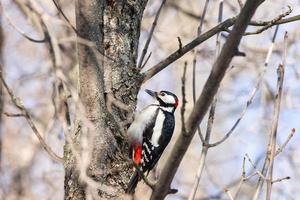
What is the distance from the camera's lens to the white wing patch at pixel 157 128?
14.2ft

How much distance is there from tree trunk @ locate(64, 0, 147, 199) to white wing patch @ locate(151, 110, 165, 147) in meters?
0.92

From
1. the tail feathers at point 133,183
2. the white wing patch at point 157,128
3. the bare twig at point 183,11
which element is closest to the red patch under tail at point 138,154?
the white wing patch at point 157,128

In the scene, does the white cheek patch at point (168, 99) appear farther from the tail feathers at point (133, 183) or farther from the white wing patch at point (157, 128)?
the tail feathers at point (133, 183)

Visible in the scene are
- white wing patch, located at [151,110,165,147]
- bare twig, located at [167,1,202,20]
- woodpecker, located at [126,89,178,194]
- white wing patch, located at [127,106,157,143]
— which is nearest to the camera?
white wing patch, located at [127,106,157,143]

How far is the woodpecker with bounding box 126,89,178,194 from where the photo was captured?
4031mm

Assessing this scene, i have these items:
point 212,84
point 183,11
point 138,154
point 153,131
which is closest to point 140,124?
point 138,154

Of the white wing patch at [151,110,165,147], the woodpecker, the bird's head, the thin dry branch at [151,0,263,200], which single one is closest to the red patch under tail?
the woodpecker

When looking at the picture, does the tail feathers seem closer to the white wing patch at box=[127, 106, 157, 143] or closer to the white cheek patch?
the white wing patch at box=[127, 106, 157, 143]

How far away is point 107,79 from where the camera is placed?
10.9 feet

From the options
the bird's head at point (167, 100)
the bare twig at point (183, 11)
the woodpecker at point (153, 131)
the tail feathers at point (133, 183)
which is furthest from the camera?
the bare twig at point (183, 11)

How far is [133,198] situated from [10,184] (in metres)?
3.41

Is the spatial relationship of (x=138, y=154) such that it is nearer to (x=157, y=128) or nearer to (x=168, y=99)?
(x=157, y=128)

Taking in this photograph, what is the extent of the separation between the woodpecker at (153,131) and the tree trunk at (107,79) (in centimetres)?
42

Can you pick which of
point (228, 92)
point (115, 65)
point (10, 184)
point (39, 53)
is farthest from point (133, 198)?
point (228, 92)
